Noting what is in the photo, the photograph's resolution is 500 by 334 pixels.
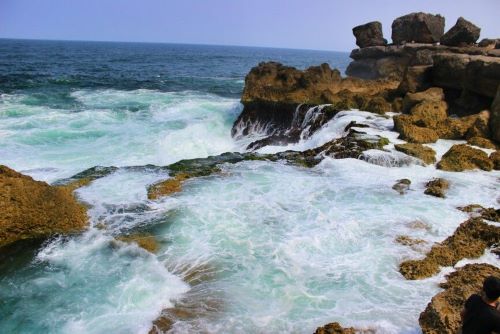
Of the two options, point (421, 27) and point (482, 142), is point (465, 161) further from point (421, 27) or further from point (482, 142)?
point (421, 27)

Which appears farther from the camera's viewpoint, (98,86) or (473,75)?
(98,86)

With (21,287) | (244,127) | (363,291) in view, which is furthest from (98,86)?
(363,291)

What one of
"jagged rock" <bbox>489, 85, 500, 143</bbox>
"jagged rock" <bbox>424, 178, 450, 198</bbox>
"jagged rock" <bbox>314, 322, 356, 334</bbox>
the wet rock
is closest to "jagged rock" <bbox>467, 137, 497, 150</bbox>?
"jagged rock" <bbox>489, 85, 500, 143</bbox>

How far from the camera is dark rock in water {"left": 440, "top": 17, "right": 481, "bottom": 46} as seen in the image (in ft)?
92.4

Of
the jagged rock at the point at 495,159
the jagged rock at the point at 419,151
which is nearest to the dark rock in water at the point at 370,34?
the jagged rock at the point at 419,151

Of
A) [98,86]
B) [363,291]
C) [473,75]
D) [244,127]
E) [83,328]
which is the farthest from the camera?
[98,86]

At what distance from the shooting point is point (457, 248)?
8344mm

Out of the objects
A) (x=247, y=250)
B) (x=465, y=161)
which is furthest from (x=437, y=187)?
(x=247, y=250)

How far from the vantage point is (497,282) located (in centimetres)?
448

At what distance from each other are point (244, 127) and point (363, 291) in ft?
51.4

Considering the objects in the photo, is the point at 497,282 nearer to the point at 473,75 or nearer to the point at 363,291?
the point at 363,291

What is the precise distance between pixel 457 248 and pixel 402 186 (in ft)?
10.6

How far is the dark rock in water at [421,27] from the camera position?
36562 millimetres

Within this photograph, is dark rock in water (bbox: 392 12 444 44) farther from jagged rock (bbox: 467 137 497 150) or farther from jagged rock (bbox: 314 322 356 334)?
jagged rock (bbox: 314 322 356 334)
